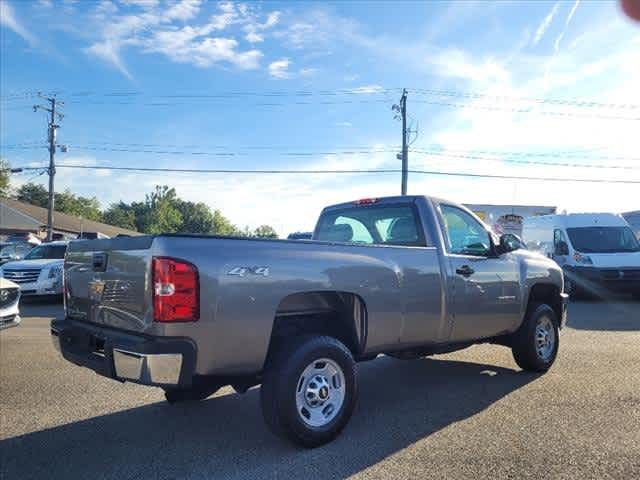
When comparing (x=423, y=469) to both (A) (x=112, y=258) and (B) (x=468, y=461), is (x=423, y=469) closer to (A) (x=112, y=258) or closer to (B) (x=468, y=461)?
(B) (x=468, y=461)

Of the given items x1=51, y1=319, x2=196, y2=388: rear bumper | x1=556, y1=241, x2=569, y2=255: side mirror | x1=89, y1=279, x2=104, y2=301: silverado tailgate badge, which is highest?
x1=556, y1=241, x2=569, y2=255: side mirror

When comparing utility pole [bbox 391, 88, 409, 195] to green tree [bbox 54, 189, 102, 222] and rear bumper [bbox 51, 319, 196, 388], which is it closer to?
rear bumper [bbox 51, 319, 196, 388]

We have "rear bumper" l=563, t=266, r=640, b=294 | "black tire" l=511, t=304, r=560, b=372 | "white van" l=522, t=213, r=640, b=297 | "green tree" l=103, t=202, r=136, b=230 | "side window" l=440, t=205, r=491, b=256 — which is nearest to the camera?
"side window" l=440, t=205, r=491, b=256

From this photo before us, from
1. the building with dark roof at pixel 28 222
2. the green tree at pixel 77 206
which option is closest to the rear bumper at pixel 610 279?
the building with dark roof at pixel 28 222

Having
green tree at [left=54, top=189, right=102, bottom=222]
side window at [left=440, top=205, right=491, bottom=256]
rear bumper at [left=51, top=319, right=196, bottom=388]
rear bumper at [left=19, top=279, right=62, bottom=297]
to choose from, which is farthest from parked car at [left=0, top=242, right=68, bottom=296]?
green tree at [left=54, top=189, right=102, bottom=222]

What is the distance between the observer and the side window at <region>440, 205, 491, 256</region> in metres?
5.39

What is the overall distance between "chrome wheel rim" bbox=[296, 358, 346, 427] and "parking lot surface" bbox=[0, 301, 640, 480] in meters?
0.24

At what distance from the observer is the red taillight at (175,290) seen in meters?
3.42

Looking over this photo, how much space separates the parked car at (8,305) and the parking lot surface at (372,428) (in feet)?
1.78

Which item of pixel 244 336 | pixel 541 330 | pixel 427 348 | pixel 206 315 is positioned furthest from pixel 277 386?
pixel 541 330

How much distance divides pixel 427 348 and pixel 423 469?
1.54 m

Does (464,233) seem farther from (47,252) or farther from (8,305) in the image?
(47,252)

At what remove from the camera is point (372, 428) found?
4.49 meters

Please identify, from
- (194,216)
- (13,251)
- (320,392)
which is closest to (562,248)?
(320,392)
